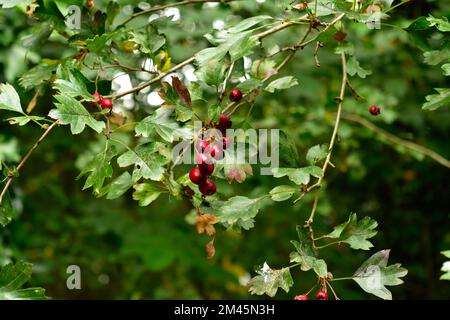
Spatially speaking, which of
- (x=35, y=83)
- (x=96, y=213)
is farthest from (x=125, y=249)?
(x=35, y=83)

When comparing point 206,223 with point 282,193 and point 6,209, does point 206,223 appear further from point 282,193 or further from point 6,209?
point 6,209

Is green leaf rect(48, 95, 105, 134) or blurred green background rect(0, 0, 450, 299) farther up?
Answer: green leaf rect(48, 95, 105, 134)

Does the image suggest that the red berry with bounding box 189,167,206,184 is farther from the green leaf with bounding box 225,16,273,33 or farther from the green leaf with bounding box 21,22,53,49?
the green leaf with bounding box 21,22,53,49

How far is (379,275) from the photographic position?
953 mm

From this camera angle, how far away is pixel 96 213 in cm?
284

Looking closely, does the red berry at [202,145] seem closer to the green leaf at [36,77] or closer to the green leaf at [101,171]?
the green leaf at [101,171]

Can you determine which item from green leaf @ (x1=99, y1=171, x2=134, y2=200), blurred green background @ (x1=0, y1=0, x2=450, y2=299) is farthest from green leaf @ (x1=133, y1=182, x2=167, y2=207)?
blurred green background @ (x1=0, y1=0, x2=450, y2=299)

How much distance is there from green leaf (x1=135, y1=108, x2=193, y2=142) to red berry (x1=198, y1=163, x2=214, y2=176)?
0.18 ft

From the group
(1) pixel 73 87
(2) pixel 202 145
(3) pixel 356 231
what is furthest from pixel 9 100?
(3) pixel 356 231

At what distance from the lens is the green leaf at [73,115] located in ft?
3.04

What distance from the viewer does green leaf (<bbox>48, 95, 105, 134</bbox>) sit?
0.93 metres

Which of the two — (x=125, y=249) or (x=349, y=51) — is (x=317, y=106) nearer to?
(x=125, y=249)

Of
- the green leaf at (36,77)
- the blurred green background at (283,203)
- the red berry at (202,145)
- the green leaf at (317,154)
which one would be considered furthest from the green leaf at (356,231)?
the blurred green background at (283,203)
